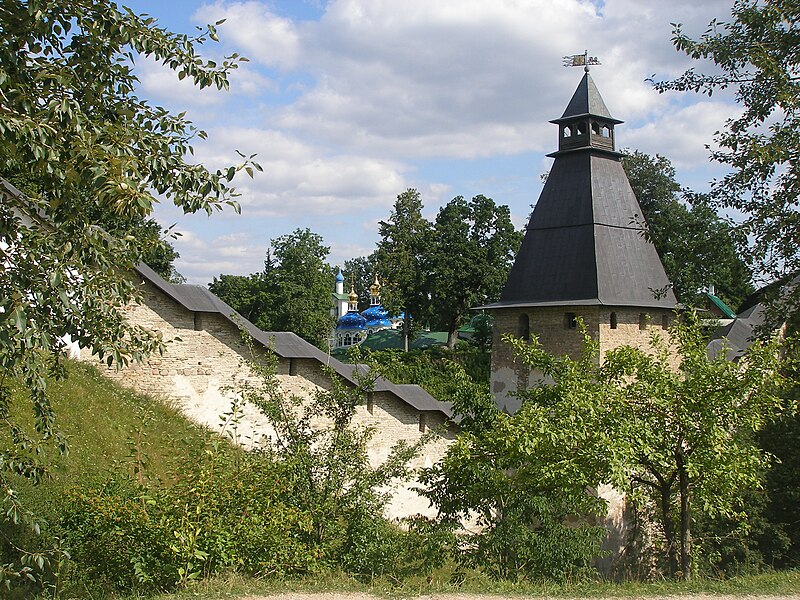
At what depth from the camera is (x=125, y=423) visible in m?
10.1

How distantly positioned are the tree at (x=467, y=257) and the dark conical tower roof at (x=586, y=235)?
49.6 ft

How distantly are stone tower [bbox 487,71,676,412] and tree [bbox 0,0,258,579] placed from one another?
41.0 feet

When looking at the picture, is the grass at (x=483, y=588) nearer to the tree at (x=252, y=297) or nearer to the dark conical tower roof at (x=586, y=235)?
the dark conical tower roof at (x=586, y=235)

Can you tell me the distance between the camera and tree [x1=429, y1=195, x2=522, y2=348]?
1297 inches

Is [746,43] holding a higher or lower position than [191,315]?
higher

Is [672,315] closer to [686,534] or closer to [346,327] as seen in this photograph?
[686,534]

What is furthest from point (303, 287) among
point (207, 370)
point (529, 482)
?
point (529, 482)

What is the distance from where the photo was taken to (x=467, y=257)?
33188mm

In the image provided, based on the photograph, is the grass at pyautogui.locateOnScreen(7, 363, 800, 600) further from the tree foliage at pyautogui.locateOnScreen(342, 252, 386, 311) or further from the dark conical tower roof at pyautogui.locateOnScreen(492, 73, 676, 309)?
the tree foliage at pyautogui.locateOnScreen(342, 252, 386, 311)

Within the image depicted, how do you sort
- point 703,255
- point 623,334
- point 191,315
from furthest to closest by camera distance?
point 623,334, point 191,315, point 703,255

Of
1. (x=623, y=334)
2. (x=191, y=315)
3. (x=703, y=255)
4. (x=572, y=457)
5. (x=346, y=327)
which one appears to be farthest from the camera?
(x=346, y=327)

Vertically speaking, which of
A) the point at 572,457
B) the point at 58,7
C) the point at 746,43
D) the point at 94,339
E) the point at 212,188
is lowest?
the point at 572,457

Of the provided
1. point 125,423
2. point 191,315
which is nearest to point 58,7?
point 125,423

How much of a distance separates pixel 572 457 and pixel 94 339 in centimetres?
531
